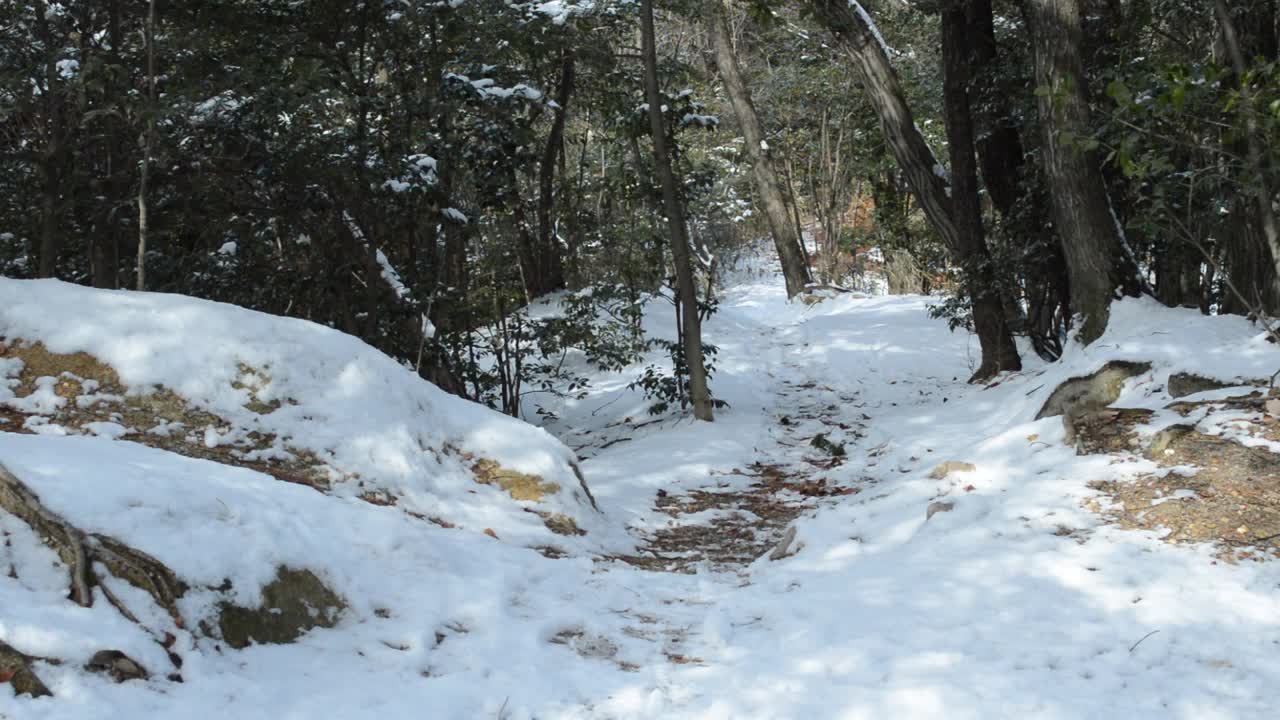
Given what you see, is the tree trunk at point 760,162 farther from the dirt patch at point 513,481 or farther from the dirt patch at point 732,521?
the dirt patch at point 513,481

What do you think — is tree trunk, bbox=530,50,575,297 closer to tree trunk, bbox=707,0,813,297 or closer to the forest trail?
the forest trail

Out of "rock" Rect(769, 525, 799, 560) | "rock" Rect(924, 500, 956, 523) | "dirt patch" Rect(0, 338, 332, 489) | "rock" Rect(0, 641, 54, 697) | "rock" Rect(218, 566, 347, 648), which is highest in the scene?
"dirt patch" Rect(0, 338, 332, 489)

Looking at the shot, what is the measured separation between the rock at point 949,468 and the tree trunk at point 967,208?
4.85m

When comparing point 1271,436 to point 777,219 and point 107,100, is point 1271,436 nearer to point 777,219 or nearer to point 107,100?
point 107,100

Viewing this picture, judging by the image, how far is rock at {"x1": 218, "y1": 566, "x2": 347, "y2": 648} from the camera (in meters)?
2.87

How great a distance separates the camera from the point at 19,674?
219 cm

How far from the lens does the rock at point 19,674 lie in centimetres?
218

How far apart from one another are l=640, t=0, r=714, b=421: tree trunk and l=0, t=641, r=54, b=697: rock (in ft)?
22.6

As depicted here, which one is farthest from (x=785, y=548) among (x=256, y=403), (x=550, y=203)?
(x=550, y=203)

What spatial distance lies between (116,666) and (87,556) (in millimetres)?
395

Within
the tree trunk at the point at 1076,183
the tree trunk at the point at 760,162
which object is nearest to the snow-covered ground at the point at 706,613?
the tree trunk at the point at 1076,183

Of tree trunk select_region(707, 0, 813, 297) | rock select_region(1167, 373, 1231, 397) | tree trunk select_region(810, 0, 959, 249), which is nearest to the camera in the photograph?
rock select_region(1167, 373, 1231, 397)

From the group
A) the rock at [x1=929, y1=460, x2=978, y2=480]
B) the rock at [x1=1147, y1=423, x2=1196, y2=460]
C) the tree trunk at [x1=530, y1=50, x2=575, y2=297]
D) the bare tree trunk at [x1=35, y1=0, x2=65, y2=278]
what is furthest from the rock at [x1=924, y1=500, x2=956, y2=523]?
the tree trunk at [x1=530, y1=50, x2=575, y2=297]

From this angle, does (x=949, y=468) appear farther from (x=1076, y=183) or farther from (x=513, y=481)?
(x=1076, y=183)
